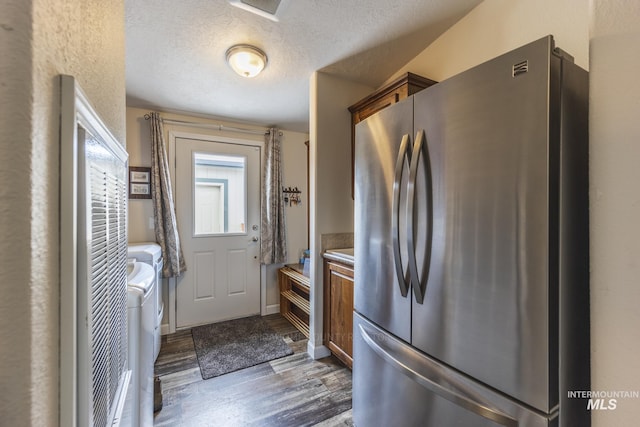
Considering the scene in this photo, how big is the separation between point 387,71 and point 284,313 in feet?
9.29

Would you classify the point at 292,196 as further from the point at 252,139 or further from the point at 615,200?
the point at 615,200

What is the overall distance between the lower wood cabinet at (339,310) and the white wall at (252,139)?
124 cm

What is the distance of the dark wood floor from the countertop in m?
0.91

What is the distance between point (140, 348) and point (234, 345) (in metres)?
1.51

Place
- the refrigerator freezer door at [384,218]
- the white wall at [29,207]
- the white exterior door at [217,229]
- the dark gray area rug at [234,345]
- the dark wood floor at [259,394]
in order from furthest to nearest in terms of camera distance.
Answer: the white exterior door at [217,229] < the dark gray area rug at [234,345] < the dark wood floor at [259,394] < the refrigerator freezer door at [384,218] < the white wall at [29,207]

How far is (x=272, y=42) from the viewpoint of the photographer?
183cm

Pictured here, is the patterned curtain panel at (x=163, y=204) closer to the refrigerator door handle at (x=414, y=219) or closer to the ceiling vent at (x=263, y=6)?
the ceiling vent at (x=263, y=6)

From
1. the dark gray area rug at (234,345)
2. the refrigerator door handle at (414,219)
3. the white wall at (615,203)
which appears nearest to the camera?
the white wall at (615,203)

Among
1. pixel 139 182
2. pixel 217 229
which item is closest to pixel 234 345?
pixel 217 229

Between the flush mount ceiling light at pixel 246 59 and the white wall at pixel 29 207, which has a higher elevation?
the flush mount ceiling light at pixel 246 59

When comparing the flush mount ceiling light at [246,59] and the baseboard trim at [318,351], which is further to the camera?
the baseboard trim at [318,351]

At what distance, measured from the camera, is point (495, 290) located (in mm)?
843

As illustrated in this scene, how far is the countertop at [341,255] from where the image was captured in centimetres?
198

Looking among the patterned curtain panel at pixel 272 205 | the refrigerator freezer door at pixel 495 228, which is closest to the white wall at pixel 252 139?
the patterned curtain panel at pixel 272 205
